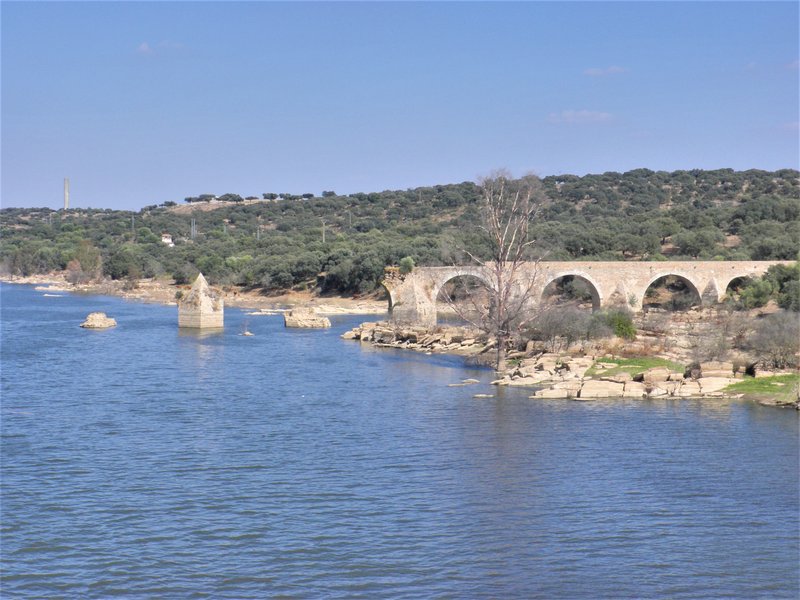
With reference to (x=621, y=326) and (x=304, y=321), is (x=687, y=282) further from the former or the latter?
(x=304, y=321)

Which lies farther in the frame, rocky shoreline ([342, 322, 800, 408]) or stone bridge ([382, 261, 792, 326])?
stone bridge ([382, 261, 792, 326])

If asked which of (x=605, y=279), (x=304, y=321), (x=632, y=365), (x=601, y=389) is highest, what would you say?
(x=605, y=279)

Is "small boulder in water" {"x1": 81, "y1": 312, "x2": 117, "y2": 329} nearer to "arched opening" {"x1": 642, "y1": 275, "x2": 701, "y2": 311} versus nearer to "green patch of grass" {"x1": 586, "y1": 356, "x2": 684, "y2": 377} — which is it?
"green patch of grass" {"x1": 586, "y1": 356, "x2": 684, "y2": 377}

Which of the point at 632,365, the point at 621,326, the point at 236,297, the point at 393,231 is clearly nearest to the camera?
the point at 632,365

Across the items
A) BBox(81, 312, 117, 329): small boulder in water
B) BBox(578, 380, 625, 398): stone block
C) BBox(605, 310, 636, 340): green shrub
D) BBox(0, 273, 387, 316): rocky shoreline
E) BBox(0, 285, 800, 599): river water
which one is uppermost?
BBox(0, 273, 387, 316): rocky shoreline

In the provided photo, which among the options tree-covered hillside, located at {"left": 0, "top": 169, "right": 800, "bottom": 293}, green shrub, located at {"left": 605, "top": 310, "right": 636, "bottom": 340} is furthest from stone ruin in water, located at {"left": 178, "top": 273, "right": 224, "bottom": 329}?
green shrub, located at {"left": 605, "top": 310, "right": 636, "bottom": 340}

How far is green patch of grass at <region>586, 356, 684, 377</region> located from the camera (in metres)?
29.8

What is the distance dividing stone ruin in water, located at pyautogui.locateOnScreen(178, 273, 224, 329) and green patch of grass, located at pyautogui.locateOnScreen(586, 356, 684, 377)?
23275 mm

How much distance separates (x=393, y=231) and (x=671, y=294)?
1496 inches

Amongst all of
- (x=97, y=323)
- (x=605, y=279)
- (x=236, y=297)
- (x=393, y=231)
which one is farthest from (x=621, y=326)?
(x=393, y=231)

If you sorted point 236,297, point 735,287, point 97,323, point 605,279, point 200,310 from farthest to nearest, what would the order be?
point 236,297, point 735,287, point 605,279, point 200,310, point 97,323

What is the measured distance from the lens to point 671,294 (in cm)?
5434

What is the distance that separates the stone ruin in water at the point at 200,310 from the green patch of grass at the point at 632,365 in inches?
916

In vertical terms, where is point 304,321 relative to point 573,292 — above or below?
below
